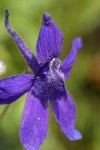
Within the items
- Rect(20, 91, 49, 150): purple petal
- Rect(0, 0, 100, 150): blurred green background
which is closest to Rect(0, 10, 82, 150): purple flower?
Rect(20, 91, 49, 150): purple petal

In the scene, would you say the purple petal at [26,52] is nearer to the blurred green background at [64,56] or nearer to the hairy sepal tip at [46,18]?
the hairy sepal tip at [46,18]

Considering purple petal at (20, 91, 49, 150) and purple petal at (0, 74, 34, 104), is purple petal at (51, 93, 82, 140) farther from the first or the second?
purple petal at (0, 74, 34, 104)

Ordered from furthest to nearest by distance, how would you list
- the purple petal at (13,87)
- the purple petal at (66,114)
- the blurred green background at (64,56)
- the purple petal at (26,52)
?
1. the blurred green background at (64,56)
2. the purple petal at (66,114)
3. the purple petal at (26,52)
4. the purple petal at (13,87)

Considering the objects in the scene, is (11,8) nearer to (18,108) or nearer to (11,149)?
(18,108)

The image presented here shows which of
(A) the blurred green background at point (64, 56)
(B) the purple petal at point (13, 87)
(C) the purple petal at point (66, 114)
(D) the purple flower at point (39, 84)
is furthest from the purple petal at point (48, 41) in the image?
(A) the blurred green background at point (64, 56)

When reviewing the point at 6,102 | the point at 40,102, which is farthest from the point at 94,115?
the point at 6,102
